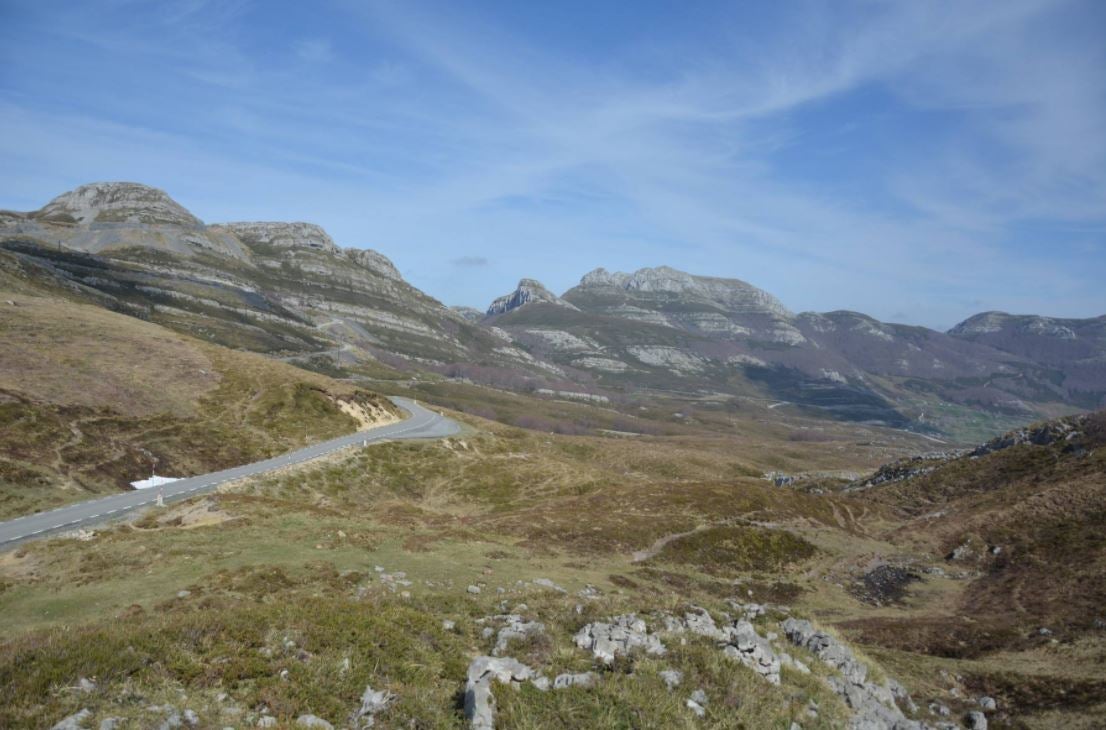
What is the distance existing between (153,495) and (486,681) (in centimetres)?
4962

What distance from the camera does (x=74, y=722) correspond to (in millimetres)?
10117

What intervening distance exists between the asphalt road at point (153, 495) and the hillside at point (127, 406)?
2.62 metres

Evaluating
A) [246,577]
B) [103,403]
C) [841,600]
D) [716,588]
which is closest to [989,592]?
[841,600]

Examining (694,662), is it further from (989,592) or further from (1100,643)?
(989,592)

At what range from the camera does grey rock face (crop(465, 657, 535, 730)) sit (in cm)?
1270

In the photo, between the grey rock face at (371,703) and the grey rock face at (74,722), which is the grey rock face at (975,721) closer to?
the grey rock face at (371,703)

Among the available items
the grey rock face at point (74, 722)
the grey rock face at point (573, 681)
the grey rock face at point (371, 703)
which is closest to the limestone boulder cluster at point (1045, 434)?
the grey rock face at point (573, 681)

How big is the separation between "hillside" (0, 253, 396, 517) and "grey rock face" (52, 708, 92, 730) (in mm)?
43730

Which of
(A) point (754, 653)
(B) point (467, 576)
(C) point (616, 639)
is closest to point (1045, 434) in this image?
(B) point (467, 576)

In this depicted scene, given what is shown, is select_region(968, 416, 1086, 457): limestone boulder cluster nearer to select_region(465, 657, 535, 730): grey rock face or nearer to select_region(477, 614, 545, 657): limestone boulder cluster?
select_region(477, 614, 545, 657): limestone boulder cluster

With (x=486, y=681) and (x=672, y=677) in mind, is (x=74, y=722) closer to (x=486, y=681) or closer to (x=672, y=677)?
(x=486, y=681)

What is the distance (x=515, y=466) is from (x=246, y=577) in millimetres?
60053

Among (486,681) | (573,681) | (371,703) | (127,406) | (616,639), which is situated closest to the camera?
(371,703)

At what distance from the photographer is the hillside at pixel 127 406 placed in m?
51.6
